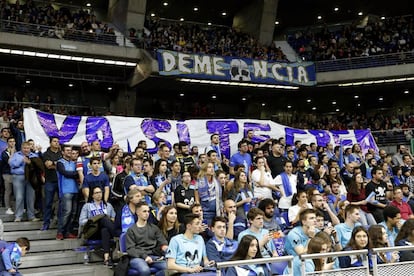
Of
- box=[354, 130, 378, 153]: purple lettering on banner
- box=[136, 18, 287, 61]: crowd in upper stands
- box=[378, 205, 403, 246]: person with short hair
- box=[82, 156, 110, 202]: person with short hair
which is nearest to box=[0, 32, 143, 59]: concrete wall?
box=[136, 18, 287, 61]: crowd in upper stands

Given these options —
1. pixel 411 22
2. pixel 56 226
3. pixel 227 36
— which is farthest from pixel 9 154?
pixel 411 22

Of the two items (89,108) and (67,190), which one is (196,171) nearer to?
(67,190)

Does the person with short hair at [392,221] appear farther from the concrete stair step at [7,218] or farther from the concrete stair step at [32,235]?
the concrete stair step at [7,218]

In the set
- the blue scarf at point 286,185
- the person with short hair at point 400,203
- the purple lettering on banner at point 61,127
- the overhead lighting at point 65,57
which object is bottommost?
the person with short hair at point 400,203

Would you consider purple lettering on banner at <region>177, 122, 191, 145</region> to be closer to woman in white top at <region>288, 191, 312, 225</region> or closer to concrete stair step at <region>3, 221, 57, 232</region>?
concrete stair step at <region>3, 221, 57, 232</region>

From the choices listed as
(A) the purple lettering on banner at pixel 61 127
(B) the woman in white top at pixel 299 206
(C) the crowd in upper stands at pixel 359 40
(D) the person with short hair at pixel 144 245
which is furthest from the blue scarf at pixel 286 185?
(C) the crowd in upper stands at pixel 359 40

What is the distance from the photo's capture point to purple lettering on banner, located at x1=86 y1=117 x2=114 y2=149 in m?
11.6

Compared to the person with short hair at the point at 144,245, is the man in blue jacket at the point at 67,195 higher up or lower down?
higher up

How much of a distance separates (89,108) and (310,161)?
51.1ft

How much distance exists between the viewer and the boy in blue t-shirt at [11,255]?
5617 mm

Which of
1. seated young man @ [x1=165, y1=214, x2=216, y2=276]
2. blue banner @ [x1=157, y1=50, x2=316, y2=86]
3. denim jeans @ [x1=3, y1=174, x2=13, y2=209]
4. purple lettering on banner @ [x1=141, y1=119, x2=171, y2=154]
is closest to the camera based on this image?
seated young man @ [x1=165, y1=214, x2=216, y2=276]

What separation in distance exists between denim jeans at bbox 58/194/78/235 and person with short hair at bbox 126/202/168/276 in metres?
2.11

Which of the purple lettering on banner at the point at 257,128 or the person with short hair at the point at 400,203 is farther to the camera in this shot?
the purple lettering on banner at the point at 257,128

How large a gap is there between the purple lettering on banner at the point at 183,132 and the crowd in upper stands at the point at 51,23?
1011cm
